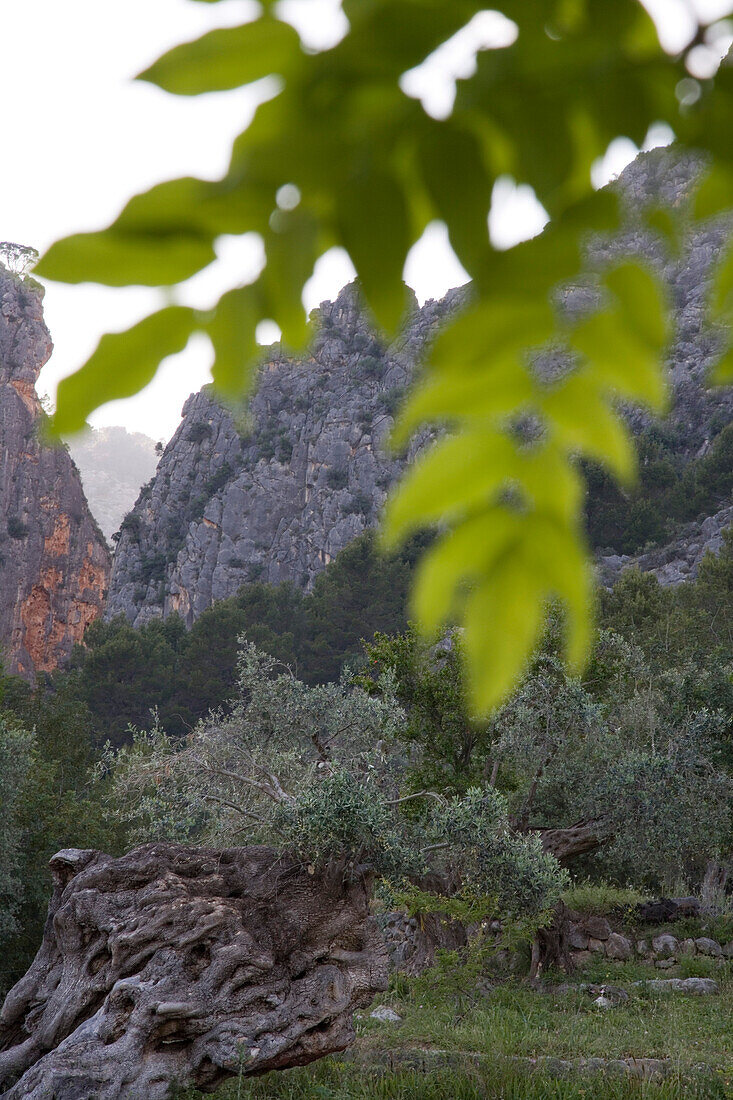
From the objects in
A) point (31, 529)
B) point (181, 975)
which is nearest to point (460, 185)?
point (181, 975)

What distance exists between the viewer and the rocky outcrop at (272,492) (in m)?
60.8

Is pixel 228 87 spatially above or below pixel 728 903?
above

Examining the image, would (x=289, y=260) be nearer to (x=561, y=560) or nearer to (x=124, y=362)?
(x=124, y=362)

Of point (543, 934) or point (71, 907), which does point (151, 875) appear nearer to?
point (71, 907)

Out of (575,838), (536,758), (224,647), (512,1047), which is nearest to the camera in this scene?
(512,1047)

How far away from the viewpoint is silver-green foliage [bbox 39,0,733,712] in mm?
586

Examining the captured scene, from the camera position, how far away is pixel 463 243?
0.61 m

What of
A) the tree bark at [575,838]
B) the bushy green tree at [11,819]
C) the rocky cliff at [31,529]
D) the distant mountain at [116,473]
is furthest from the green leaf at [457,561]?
the distant mountain at [116,473]

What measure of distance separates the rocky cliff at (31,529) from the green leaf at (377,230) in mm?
54301

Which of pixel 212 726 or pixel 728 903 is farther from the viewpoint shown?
pixel 728 903

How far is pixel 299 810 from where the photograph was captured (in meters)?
8.34

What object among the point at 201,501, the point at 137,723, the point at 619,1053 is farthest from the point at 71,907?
the point at 201,501

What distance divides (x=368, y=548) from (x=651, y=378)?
4142cm

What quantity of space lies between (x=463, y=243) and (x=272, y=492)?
64.7 m
